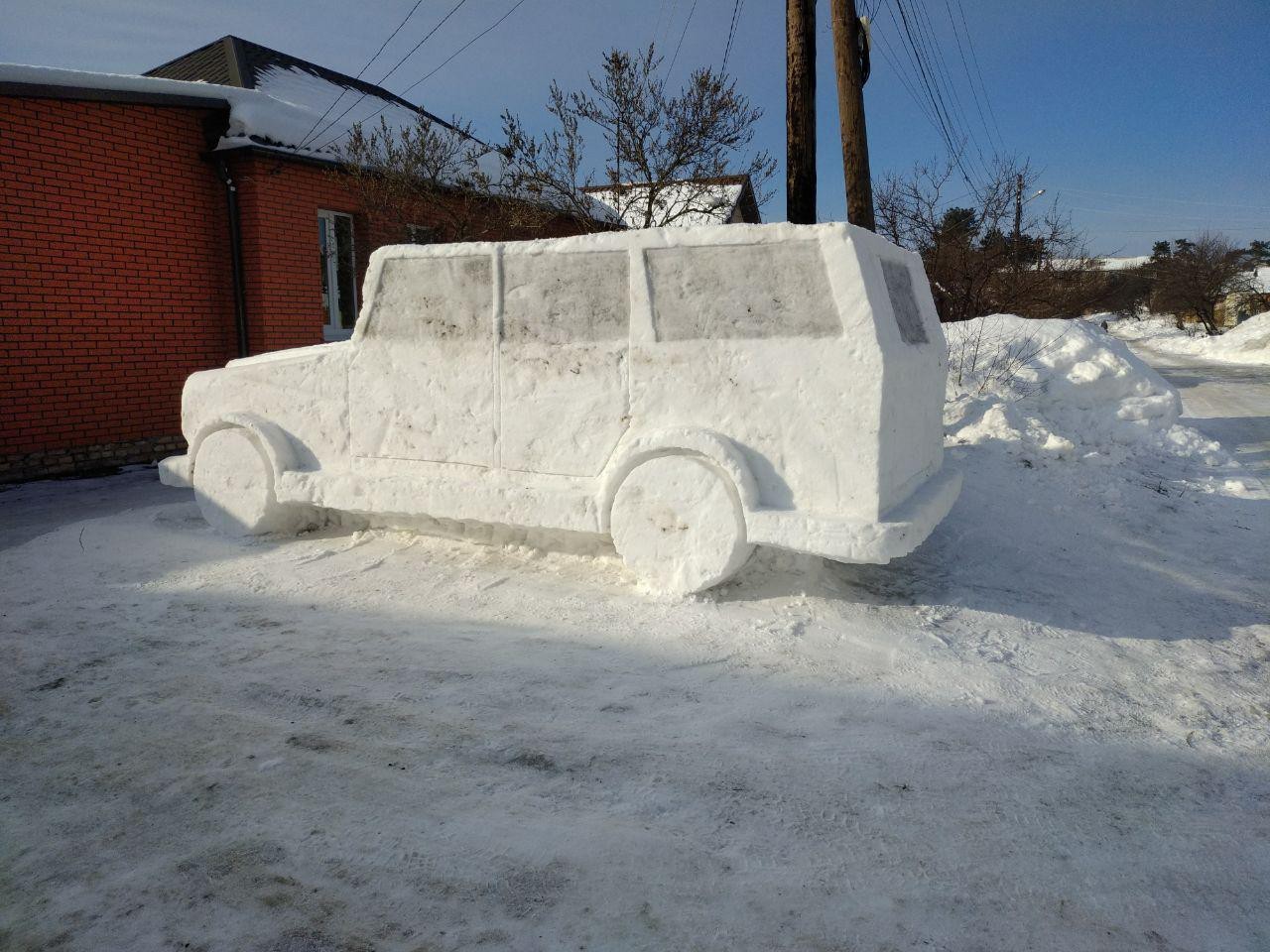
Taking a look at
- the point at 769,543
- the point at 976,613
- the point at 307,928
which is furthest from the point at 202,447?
the point at 976,613

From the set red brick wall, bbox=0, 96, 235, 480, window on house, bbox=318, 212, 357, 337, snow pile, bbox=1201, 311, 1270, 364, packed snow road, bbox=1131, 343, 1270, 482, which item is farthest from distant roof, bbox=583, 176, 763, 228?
snow pile, bbox=1201, 311, 1270, 364

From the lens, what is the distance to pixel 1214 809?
2.48 meters

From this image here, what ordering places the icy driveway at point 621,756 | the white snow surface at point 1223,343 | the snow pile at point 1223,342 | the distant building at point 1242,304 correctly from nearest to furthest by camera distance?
the icy driveway at point 621,756, the white snow surface at point 1223,343, the snow pile at point 1223,342, the distant building at point 1242,304

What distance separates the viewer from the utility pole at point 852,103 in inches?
350

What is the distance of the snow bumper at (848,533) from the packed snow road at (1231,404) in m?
5.19

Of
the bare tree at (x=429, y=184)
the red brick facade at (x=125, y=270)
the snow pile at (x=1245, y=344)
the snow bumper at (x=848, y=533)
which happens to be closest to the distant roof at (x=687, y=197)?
the bare tree at (x=429, y=184)

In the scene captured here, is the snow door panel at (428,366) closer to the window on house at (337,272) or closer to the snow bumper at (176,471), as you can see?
the snow bumper at (176,471)

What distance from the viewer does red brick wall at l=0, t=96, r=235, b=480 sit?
7730 millimetres

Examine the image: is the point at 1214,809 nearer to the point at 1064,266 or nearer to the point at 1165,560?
the point at 1165,560

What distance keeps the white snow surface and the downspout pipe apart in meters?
22.4

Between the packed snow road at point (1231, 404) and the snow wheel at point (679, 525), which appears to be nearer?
the snow wheel at point (679, 525)

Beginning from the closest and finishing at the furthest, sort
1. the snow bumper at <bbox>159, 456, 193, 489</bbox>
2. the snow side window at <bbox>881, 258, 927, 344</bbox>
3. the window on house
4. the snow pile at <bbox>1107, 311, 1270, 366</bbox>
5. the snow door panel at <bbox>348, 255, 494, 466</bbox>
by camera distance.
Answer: the snow side window at <bbox>881, 258, 927, 344</bbox>, the snow door panel at <bbox>348, 255, 494, 466</bbox>, the snow bumper at <bbox>159, 456, 193, 489</bbox>, the window on house, the snow pile at <bbox>1107, 311, 1270, 366</bbox>

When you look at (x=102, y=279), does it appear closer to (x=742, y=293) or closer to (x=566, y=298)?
(x=566, y=298)

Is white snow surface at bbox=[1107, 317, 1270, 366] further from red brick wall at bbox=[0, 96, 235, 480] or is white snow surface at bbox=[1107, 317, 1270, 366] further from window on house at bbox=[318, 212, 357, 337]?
red brick wall at bbox=[0, 96, 235, 480]
